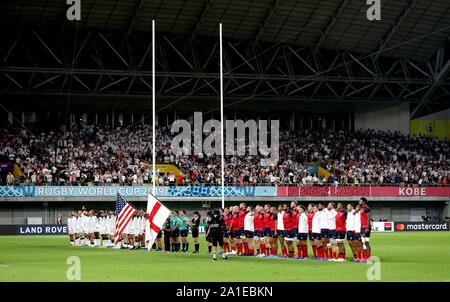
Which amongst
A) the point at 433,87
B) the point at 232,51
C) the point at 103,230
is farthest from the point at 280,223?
the point at 433,87

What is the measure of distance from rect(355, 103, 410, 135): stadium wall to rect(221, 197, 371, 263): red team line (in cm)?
4321

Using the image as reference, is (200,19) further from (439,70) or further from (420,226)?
(420,226)

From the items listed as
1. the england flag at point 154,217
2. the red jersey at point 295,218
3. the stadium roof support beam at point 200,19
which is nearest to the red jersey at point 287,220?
the red jersey at point 295,218

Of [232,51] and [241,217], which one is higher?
[232,51]

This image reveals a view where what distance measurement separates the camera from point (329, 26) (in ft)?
177

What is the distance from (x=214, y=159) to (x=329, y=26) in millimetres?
13886

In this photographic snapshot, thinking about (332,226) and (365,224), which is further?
(332,226)

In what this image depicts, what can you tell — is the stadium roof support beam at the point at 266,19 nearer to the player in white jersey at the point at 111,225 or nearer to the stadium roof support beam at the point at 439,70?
the stadium roof support beam at the point at 439,70

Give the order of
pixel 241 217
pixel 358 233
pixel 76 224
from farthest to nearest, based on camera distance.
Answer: pixel 76 224
pixel 241 217
pixel 358 233

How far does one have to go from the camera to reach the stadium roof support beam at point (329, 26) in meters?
51.6

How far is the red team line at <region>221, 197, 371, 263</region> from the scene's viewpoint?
79.1 feet

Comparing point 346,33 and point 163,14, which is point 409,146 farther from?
point 163,14

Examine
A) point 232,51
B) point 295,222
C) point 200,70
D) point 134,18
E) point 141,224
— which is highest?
point 134,18

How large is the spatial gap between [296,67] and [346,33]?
6739mm
